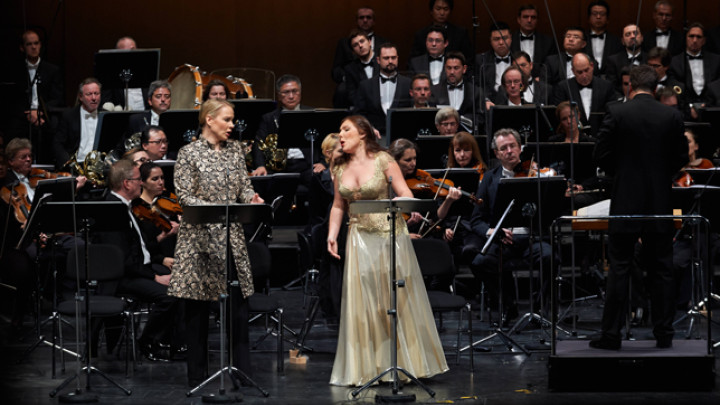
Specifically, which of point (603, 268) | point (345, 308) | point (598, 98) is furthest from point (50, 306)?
point (598, 98)

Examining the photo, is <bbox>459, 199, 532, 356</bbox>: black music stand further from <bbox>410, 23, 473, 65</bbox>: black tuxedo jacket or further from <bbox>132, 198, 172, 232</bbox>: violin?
<bbox>410, 23, 473, 65</bbox>: black tuxedo jacket

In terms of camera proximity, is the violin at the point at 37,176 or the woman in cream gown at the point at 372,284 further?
Answer: the violin at the point at 37,176

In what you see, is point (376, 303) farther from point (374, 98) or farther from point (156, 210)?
point (374, 98)

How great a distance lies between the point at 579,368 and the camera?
517 centimetres

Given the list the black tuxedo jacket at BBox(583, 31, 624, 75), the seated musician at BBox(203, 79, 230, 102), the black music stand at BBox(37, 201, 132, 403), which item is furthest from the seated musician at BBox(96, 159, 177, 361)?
the black tuxedo jacket at BBox(583, 31, 624, 75)

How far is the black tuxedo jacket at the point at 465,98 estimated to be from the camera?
28.6ft

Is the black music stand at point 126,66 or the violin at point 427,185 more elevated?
the black music stand at point 126,66

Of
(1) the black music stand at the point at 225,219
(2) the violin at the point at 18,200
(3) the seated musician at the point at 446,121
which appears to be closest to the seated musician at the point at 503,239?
(3) the seated musician at the point at 446,121

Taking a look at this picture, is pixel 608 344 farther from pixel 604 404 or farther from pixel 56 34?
pixel 56 34

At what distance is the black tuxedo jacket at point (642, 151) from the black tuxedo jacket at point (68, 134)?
479cm

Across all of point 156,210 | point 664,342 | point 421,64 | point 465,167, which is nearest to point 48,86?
point 421,64

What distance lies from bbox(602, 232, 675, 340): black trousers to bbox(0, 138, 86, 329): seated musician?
135 inches

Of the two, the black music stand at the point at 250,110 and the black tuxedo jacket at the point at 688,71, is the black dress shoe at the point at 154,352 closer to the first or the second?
the black music stand at the point at 250,110

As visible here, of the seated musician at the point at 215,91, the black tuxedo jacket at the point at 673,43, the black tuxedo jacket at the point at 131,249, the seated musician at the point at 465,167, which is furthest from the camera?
the black tuxedo jacket at the point at 673,43
